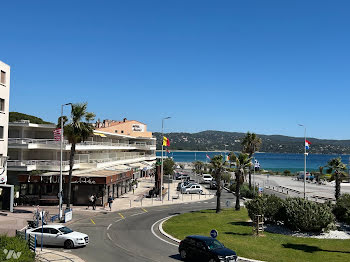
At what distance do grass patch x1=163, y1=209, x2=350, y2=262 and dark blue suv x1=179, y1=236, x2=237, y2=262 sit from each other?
2.33 meters

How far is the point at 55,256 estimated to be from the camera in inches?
778

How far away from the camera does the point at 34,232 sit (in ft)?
74.4

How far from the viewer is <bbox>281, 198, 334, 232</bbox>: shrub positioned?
26938mm

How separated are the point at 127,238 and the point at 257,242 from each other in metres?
8.77

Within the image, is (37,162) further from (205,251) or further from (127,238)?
(205,251)

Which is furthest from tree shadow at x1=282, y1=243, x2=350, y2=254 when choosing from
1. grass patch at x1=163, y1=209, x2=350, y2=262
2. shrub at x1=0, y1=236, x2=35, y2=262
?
shrub at x1=0, y1=236, x2=35, y2=262

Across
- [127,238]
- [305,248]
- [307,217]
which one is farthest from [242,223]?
[127,238]

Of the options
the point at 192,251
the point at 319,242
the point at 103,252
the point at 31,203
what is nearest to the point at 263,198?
the point at 319,242

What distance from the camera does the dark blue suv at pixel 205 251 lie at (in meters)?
18.3

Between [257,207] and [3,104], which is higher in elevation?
[3,104]

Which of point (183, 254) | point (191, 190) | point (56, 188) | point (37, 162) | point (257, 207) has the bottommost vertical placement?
point (191, 190)

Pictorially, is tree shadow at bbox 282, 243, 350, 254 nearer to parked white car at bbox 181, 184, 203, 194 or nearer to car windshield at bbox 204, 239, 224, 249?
car windshield at bbox 204, 239, 224, 249

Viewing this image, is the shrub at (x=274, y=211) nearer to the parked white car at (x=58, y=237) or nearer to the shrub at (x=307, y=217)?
the shrub at (x=307, y=217)

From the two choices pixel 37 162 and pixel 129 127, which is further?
pixel 129 127
